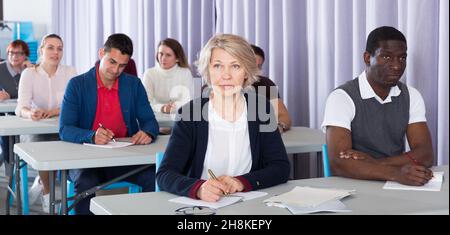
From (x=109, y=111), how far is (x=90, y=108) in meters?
0.12

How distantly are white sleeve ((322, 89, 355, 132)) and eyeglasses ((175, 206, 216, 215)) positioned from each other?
810 mm

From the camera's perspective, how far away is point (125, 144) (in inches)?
125

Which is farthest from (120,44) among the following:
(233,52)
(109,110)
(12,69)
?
(12,69)

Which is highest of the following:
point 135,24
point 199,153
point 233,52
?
point 135,24

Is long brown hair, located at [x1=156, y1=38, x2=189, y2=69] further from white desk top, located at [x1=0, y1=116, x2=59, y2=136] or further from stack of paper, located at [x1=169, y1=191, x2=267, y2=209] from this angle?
stack of paper, located at [x1=169, y1=191, x2=267, y2=209]

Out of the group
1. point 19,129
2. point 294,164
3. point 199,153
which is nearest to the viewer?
point 199,153

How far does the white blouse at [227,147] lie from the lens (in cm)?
234

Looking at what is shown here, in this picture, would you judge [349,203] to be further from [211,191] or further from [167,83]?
[167,83]

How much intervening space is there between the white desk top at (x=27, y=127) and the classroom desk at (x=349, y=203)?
1882mm

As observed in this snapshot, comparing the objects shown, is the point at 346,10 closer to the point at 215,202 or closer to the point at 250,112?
the point at 250,112

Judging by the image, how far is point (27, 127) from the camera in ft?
12.4

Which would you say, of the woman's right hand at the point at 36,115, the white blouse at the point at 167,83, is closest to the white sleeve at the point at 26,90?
the woman's right hand at the point at 36,115

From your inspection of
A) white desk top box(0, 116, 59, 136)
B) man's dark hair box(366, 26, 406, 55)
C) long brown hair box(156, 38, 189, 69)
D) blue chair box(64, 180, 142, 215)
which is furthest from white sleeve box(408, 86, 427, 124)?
long brown hair box(156, 38, 189, 69)

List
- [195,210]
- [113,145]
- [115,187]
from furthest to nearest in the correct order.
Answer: [115,187], [113,145], [195,210]
